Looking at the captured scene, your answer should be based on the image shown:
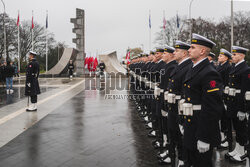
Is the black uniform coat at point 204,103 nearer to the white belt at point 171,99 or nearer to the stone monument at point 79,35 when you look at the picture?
the white belt at point 171,99

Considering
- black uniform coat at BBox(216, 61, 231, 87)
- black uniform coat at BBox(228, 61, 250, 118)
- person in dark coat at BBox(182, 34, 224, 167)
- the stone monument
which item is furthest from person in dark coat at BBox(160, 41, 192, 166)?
the stone monument

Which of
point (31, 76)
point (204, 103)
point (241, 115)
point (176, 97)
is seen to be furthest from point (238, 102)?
point (31, 76)

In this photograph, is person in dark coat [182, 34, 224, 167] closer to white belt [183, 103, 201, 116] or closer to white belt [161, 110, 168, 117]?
white belt [183, 103, 201, 116]

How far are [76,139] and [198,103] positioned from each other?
12.7 feet

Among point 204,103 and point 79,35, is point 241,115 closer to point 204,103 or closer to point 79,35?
point 204,103

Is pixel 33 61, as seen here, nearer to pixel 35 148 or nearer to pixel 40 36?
pixel 35 148

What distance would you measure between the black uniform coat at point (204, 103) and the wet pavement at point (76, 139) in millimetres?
1730

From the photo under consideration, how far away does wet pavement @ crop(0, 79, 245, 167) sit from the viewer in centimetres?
490

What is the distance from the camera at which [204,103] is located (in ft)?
10.1

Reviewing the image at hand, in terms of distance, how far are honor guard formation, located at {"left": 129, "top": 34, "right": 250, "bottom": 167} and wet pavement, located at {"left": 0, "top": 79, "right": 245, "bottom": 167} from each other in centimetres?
57

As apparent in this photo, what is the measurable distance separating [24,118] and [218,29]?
44.7 metres

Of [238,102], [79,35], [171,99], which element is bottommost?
[238,102]

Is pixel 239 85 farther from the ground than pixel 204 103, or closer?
farther from the ground

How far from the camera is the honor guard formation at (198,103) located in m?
3.08
